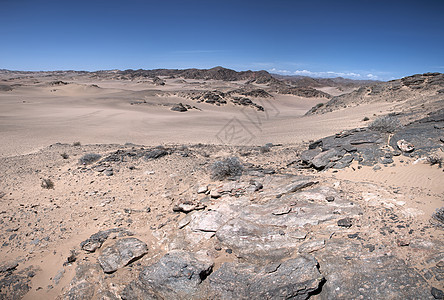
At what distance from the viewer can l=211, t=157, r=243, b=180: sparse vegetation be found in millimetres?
6750

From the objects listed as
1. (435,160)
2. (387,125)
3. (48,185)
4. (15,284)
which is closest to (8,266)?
(15,284)

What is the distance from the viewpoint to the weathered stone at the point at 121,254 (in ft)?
13.3

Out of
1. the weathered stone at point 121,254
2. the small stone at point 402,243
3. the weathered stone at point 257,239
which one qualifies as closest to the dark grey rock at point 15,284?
the weathered stone at point 121,254

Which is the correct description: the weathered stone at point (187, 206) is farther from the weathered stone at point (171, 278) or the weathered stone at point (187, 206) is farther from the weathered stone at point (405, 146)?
the weathered stone at point (405, 146)

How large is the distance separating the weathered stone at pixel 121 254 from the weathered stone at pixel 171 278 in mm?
460

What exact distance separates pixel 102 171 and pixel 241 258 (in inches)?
242

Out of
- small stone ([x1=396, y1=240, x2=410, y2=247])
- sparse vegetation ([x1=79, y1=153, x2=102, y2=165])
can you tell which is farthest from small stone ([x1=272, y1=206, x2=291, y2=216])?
sparse vegetation ([x1=79, y1=153, x2=102, y2=165])

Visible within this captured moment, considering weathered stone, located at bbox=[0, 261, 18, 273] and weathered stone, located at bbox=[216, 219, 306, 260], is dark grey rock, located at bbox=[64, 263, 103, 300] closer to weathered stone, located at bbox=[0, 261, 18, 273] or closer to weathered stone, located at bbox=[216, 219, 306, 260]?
weathered stone, located at bbox=[0, 261, 18, 273]

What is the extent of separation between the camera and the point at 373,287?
2914 millimetres

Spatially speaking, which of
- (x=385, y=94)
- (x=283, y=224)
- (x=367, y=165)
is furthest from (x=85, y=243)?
(x=385, y=94)

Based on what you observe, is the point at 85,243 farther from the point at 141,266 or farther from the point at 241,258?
the point at 241,258

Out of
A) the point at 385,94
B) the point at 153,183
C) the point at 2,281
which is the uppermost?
the point at 385,94

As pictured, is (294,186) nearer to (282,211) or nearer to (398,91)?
(282,211)

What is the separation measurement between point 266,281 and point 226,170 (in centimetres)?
374
